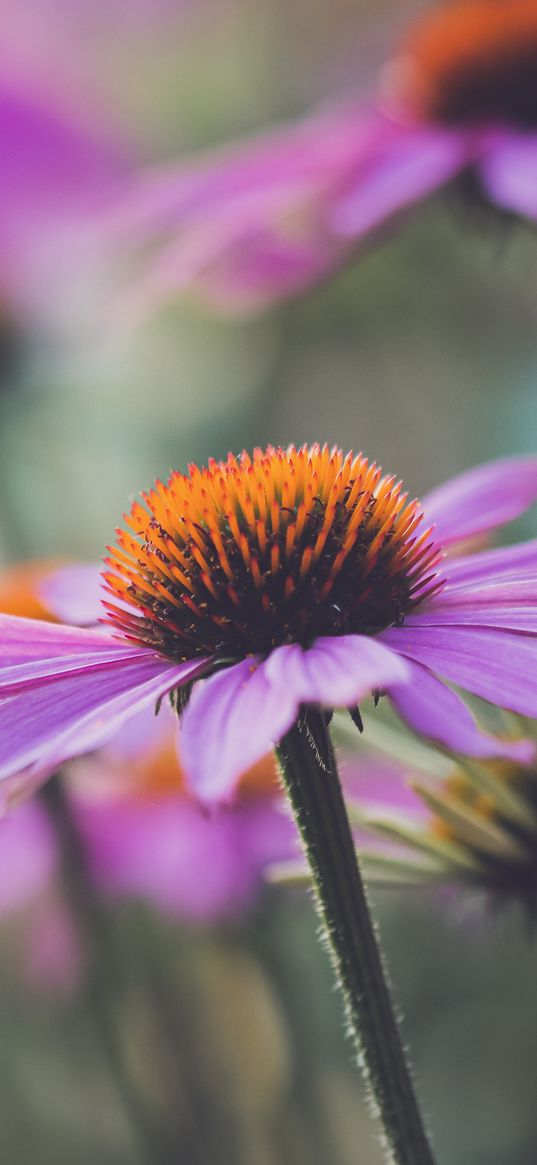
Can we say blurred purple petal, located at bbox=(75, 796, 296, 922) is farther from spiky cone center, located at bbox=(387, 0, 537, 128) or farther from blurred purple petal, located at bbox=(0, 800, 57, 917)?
spiky cone center, located at bbox=(387, 0, 537, 128)

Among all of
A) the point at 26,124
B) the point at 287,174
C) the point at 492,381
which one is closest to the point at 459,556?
the point at 287,174

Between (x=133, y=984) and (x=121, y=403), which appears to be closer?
(x=133, y=984)

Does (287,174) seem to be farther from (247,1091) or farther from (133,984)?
(247,1091)

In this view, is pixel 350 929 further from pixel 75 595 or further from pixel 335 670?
pixel 75 595

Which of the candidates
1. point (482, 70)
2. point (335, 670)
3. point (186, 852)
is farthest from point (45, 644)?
point (482, 70)

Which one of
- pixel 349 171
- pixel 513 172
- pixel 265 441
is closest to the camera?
pixel 513 172

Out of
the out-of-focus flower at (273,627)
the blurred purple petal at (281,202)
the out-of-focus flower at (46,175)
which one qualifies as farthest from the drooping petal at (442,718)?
the out-of-focus flower at (46,175)

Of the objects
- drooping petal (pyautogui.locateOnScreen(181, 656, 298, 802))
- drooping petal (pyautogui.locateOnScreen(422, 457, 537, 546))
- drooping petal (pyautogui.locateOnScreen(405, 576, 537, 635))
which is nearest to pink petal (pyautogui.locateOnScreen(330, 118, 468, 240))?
drooping petal (pyautogui.locateOnScreen(422, 457, 537, 546))
